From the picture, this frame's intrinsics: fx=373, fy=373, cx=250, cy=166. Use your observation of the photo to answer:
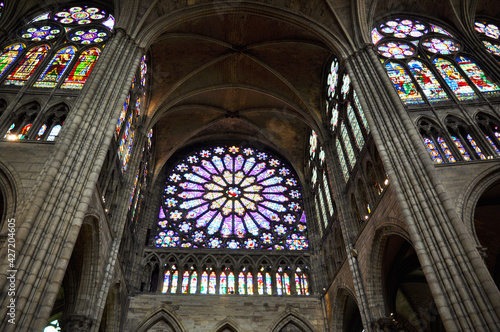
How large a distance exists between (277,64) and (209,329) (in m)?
11.1

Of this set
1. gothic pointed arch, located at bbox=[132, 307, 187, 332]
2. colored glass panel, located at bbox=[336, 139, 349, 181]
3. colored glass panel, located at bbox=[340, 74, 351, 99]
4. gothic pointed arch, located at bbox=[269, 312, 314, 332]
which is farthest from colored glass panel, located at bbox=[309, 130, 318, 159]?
gothic pointed arch, located at bbox=[132, 307, 187, 332]

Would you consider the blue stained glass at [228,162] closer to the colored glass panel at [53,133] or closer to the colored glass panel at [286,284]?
the colored glass panel at [286,284]

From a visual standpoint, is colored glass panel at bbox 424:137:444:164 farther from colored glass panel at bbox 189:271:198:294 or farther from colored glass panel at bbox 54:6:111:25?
colored glass panel at bbox 54:6:111:25

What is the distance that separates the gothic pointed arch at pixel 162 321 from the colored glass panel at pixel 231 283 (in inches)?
86.0

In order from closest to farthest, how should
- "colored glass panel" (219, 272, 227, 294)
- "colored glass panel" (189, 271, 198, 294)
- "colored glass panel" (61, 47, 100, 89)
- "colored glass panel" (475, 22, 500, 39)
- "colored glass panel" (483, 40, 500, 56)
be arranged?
"colored glass panel" (61, 47, 100, 89)
"colored glass panel" (483, 40, 500, 56)
"colored glass panel" (475, 22, 500, 39)
"colored glass panel" (189, 271, 198, 294)
"colored glass panel" (219, 272, 227, 294)

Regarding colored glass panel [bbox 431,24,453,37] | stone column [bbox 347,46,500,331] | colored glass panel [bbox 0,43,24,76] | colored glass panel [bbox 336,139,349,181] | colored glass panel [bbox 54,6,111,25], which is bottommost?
stone column [bbox 347,46,500,331]

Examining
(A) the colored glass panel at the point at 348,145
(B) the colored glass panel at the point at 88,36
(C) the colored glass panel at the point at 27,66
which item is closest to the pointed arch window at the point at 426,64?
(A) the colored glass panel at the point at 348,145

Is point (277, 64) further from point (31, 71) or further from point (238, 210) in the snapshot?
point (31, 71)

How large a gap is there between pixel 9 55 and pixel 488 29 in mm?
16901

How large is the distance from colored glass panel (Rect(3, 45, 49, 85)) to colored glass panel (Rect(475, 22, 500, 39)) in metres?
15.4

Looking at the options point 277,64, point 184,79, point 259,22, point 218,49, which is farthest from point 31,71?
point 277,64

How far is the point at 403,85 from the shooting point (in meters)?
11.6

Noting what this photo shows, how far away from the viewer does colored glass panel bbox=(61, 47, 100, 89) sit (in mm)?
10938

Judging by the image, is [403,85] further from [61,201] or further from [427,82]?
[61,201]
